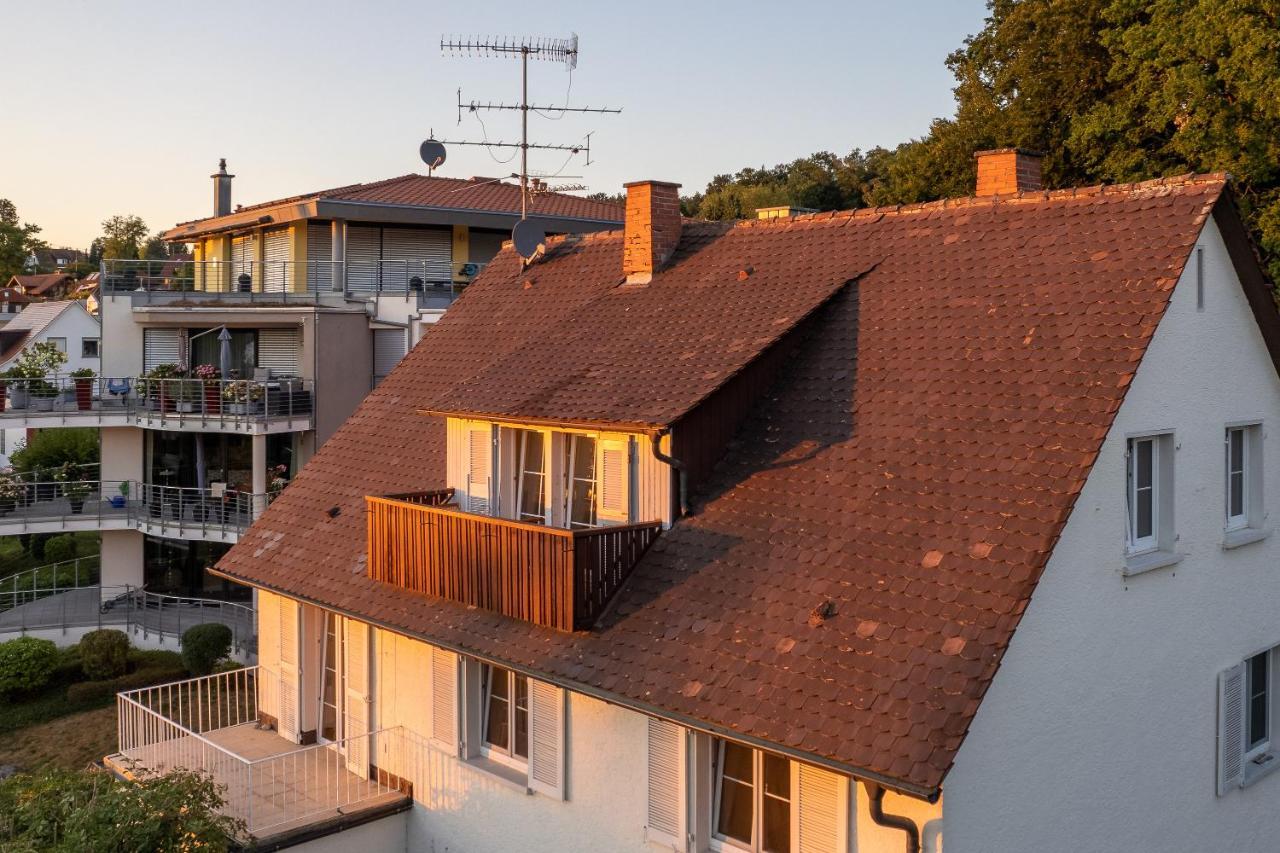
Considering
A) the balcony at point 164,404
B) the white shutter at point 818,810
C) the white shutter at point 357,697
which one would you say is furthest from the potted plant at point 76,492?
the white shutter at point 818,810

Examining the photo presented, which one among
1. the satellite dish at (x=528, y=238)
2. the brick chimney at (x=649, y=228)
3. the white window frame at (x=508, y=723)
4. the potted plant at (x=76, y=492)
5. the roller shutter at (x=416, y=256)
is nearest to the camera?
the white window frame at (x=508, y=723)

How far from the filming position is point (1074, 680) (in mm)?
10258

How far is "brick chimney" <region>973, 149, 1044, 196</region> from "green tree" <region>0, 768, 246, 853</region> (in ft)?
38.0

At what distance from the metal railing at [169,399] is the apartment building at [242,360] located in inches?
1.7

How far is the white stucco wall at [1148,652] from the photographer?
31.6 feet

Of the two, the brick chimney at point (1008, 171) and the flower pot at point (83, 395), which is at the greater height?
the brick chimney at point (1008, 171)

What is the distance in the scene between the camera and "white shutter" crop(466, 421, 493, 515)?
1425 cm

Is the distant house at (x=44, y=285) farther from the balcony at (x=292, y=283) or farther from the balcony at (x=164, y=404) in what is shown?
the balcony at (x=164, y=404)

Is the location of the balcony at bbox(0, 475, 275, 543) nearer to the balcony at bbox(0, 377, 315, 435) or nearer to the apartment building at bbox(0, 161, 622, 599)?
the apartment building at bbox(0, 161, 622, 599)

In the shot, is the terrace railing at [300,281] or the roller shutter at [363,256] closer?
the terrace railing at [300,281]

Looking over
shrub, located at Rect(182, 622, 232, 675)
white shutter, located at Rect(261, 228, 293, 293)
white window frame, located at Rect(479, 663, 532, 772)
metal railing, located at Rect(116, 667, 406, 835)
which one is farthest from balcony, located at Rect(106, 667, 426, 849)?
white shutter, located at Rect(261, 228, 293, 293)

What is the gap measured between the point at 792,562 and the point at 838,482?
1002mm

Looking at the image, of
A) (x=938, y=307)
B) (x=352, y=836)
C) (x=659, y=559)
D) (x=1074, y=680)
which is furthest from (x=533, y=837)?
(x=938, y=307)

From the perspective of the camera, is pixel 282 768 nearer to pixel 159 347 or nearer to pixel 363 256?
pixel 363 256
